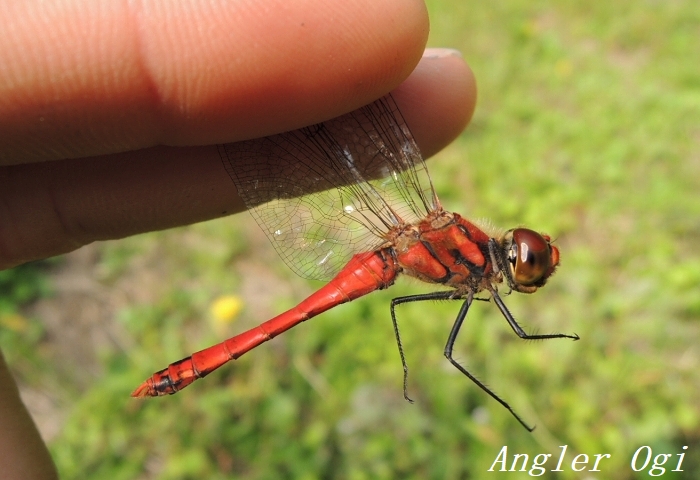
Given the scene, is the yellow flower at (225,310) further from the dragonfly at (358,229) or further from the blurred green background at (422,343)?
the dragonfly at (358,229)

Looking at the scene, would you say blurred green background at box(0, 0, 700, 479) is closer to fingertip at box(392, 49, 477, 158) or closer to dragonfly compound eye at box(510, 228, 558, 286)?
dragonfly compound eye at box(510, 228, 558, 286)

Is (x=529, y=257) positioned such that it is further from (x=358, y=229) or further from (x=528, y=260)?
(x=358, y=229)

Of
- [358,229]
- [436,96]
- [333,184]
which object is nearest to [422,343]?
[358,229]

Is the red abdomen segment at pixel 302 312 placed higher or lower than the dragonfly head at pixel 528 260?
higher

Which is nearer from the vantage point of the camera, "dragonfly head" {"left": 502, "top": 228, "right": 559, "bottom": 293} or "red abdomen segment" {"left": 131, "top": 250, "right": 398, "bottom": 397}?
"dragonfly head" {"left": 502, "top": 228, "right": 559, "bottom": 293}

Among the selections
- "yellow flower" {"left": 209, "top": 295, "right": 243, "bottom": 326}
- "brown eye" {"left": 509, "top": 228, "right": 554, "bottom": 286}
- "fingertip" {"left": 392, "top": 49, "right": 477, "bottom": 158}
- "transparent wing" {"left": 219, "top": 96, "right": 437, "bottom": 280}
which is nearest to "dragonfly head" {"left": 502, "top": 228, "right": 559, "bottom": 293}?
"brown eye" {"left": 509, "top": 228, "right": 554, "bottom": 286}

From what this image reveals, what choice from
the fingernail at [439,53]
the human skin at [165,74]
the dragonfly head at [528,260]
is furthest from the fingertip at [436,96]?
the dragonfly head at [528,260]
